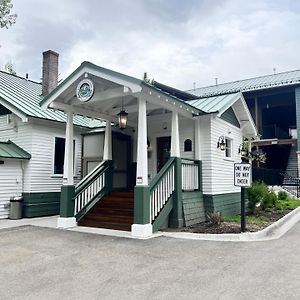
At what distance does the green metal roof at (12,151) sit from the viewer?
10.9 meters

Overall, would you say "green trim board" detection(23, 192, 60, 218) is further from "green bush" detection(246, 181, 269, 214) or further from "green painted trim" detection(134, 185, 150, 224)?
"green bush" detection(246, 181, 269, 214)

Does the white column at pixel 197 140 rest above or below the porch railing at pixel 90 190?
above

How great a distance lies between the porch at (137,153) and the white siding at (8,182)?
3.07 m

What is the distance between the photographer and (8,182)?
11.3 metres

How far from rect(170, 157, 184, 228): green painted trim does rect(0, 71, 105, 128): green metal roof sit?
566 centimetres

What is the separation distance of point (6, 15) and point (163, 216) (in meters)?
12.1

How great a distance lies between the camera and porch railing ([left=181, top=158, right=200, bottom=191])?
9516 millimetres

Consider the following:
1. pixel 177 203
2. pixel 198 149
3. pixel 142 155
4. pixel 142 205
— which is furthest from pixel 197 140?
pixel 142 205

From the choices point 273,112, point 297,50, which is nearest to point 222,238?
point 273,112

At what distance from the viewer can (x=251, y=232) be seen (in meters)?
7.81

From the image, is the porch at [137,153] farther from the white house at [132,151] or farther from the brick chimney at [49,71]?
the brick chimney at [49,71]

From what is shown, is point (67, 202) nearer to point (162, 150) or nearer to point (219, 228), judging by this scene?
point (162, 150)

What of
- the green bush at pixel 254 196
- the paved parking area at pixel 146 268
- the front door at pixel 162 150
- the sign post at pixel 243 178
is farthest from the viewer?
the green bush at pixel 254 196

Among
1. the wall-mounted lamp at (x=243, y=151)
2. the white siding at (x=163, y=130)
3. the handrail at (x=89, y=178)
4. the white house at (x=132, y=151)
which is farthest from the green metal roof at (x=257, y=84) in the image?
the handrail at (x=89, y=178)
